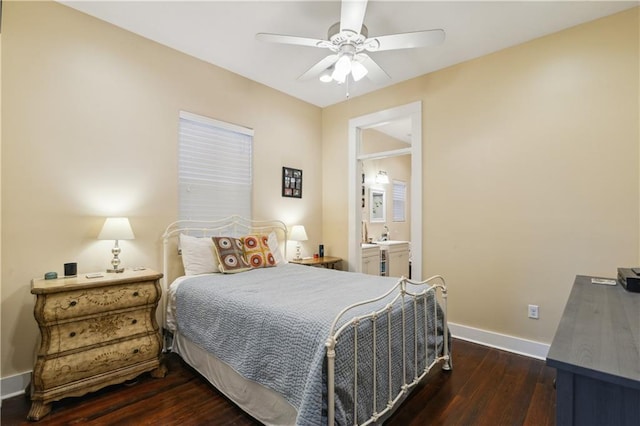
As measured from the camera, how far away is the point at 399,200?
6.28m

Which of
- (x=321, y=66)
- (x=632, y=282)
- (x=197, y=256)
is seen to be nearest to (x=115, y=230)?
(x=197, y=256)

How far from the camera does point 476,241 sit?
3.15 meters

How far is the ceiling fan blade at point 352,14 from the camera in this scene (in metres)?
1.87

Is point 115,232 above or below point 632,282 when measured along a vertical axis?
above

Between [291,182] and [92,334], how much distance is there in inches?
105

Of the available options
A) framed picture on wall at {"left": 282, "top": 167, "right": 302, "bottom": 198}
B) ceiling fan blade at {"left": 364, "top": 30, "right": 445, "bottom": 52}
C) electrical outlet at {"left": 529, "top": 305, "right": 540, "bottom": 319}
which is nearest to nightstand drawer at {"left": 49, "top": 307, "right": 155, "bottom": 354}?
framed picture on wall at {"left": 282, "top": 167, "right": 302, "bottom": 198}

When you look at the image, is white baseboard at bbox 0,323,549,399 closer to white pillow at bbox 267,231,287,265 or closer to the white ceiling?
white pillow at bbox 267,231,287,265

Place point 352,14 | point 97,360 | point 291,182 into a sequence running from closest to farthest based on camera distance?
1. point 352,14
2. point 97,360
3. point 291,182

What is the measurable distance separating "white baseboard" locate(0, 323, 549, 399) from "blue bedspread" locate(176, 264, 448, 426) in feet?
3.52

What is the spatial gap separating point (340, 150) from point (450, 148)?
156 centimetres

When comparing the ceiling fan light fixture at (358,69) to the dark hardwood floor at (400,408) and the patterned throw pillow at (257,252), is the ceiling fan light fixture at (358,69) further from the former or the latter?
the dark hardwood floor at (400,408)

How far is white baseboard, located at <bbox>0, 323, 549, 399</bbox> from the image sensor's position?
212 centimetres

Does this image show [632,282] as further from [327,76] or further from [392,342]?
[327,76]

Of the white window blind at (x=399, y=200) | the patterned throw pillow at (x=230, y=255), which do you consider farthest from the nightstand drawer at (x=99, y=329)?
the white window blind at (x=399, y=200)
